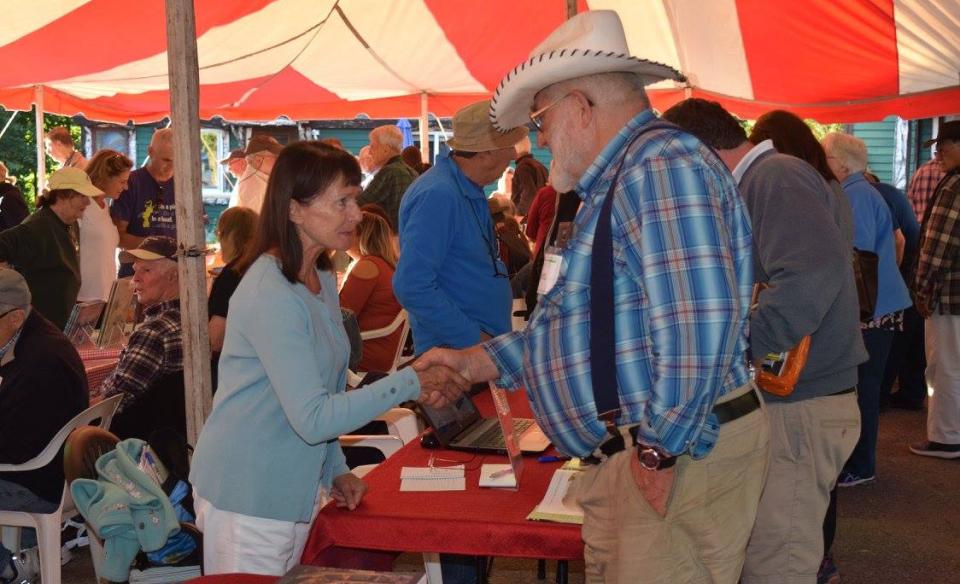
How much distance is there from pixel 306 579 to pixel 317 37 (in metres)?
8.34

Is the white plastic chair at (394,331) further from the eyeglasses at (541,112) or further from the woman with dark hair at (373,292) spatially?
the eyeglasses at (541,112)

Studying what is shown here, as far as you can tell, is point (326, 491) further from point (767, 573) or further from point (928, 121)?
point (928, 121)

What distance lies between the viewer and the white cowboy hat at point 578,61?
216 centimetres

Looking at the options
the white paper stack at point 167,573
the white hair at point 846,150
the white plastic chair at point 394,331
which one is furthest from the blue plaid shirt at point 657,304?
the white hair at point 846,150

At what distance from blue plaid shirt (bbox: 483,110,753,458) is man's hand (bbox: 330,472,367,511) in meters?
0.68

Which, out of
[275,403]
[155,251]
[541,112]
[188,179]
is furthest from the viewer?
[155,251]

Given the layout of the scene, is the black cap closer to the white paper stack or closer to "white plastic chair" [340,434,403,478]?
"white plastic chair" [340,434,403,478]

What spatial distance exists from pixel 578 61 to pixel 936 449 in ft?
18.4

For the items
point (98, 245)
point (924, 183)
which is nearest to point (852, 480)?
point (924, 183)

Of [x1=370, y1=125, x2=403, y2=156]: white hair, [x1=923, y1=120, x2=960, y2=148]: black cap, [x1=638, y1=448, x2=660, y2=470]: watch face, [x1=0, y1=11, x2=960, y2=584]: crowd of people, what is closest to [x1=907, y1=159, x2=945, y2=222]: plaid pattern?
[x1=923, y1=120, x2=960, y2=148]: black cap

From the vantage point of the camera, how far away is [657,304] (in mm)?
1949

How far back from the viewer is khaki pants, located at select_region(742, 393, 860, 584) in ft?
10.4

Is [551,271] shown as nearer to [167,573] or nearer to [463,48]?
[167,573]

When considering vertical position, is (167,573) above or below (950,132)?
below
